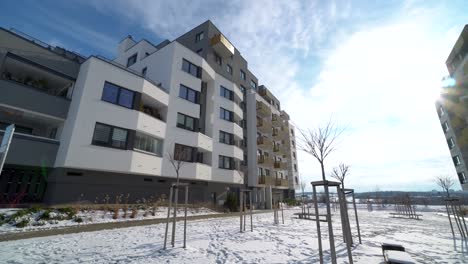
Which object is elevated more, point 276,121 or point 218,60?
point 218,60

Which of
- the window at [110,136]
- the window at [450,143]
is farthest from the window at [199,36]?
the window at [450,143]

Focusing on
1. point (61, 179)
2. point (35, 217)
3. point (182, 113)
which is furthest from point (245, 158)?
point (35, 217)

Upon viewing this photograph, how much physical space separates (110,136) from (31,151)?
4.54 m

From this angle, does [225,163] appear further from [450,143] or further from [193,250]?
[450,143]

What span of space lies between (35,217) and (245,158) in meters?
26.9

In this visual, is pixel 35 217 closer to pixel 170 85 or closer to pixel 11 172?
pixel 11 172

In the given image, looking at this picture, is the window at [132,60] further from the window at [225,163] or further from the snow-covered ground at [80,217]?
the snow-covered ground at [80,217]

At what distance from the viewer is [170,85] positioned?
872 inches

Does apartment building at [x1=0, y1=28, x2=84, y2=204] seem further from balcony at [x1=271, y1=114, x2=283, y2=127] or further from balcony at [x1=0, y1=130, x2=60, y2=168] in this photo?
balcony at [x1=271, y1=114, x2=283, y2=127]

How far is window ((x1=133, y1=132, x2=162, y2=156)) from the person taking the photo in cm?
1899

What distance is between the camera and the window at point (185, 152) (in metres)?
20.9

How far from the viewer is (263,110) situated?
40.3m

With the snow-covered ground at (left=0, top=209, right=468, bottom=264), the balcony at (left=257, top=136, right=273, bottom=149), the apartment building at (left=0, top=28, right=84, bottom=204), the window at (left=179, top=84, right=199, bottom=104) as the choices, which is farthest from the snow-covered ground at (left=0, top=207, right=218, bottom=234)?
the balcony at (left=257, top=136, right=273, bottom=149)

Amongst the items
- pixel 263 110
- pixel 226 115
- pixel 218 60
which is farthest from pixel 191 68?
pixel 263 110
